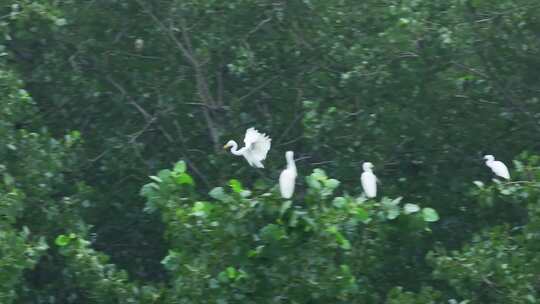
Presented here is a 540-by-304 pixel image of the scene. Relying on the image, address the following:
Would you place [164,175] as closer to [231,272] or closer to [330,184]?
[231,272]

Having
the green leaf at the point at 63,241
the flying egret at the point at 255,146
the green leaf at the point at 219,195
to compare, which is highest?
the flying egret at the point at 255,146

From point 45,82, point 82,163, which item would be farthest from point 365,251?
point 45,82

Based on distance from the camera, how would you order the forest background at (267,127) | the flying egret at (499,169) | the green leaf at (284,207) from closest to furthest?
the green leaf at (284,207)
the forest background at (267,127)
the flying egret at (499,169)

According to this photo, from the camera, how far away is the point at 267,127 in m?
7.88

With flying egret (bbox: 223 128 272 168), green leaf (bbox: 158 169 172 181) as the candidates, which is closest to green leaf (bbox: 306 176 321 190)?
green leaf (bbox: 158 169 172 181)

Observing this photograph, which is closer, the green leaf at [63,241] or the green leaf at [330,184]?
the green leaf at [330,184]

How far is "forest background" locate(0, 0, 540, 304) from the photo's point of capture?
5855 millimetres

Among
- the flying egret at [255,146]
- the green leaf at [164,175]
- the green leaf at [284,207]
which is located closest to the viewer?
the green leaf at [284,207]

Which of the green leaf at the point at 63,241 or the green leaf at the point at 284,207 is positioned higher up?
the green leaf at the point at 284,207

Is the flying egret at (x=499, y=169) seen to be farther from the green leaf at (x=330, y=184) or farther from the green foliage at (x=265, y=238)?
the green leaf at (x=330, y=184)

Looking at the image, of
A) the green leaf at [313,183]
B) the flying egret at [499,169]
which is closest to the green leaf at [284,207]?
the green leaf at [313,183]

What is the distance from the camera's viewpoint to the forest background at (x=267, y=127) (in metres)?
5.86

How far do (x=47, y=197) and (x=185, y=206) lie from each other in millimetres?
1646

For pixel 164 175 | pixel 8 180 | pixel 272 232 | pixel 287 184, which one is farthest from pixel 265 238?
pixel 8 180
